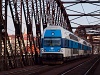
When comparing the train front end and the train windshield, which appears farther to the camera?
the train windshield

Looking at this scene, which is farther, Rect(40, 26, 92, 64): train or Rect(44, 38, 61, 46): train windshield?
Rect(44, 38, 61, 46): train windshield

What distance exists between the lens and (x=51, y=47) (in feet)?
98.2

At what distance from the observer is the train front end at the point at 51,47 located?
29.6m

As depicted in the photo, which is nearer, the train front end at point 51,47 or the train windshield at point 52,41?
the train front end at point 51,47

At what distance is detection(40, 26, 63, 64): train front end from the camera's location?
29562 millimetres

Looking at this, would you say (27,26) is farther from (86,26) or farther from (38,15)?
(86,26)

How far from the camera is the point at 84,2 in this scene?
59.3 meters

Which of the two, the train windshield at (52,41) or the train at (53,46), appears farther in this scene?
the train windshield at (52,41)

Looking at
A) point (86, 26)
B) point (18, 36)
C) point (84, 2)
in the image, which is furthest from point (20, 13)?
point (86, 26)

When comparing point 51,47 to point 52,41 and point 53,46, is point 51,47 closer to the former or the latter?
point 53,46

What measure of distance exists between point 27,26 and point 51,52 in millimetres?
4104

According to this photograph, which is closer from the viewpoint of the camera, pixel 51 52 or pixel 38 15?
pixel 51 52

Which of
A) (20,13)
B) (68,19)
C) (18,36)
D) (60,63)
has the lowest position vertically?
(60,63)

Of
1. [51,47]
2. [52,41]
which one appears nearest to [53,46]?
[51,47]
